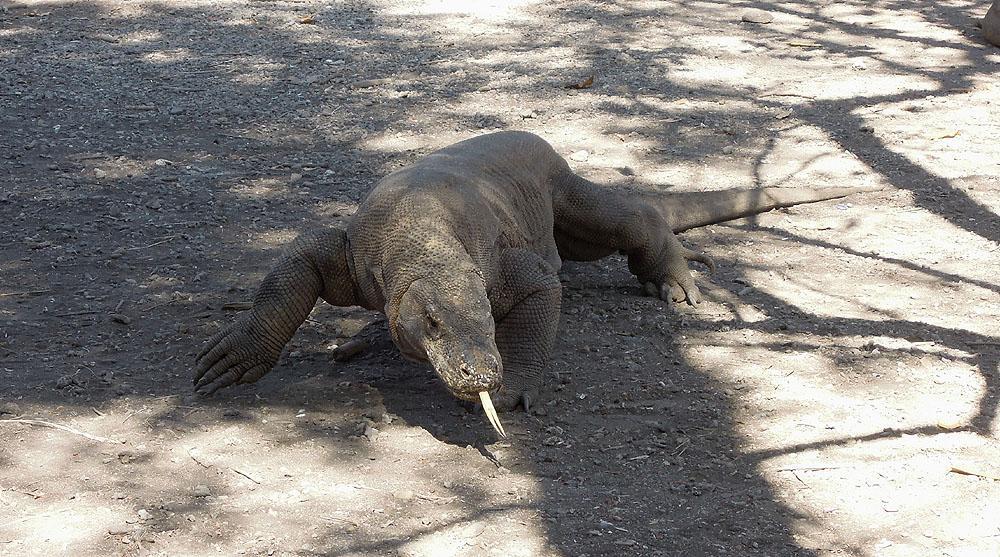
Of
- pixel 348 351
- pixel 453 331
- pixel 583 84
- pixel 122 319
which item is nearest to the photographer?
pixel 453 331

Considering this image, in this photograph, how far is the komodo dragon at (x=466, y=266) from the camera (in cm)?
333

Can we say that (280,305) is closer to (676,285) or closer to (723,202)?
(676,285)

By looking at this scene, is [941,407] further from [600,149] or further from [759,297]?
[600,149]

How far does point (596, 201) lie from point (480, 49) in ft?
14.5

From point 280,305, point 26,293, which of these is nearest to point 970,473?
point 280,305

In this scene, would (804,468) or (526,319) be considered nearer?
(804,468)

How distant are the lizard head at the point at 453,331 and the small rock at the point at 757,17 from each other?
24.1 ft

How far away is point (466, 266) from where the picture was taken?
11.6 ft

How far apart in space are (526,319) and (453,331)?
0.75 meters

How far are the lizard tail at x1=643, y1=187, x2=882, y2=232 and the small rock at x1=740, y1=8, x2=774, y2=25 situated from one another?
14.1 feet

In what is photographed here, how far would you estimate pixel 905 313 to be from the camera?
4.68 metres

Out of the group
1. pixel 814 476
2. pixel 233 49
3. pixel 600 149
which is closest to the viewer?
pixel 814 476

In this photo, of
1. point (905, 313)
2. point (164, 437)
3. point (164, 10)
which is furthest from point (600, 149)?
point (164, 10)

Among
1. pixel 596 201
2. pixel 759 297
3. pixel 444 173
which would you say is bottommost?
pixel 759 297
